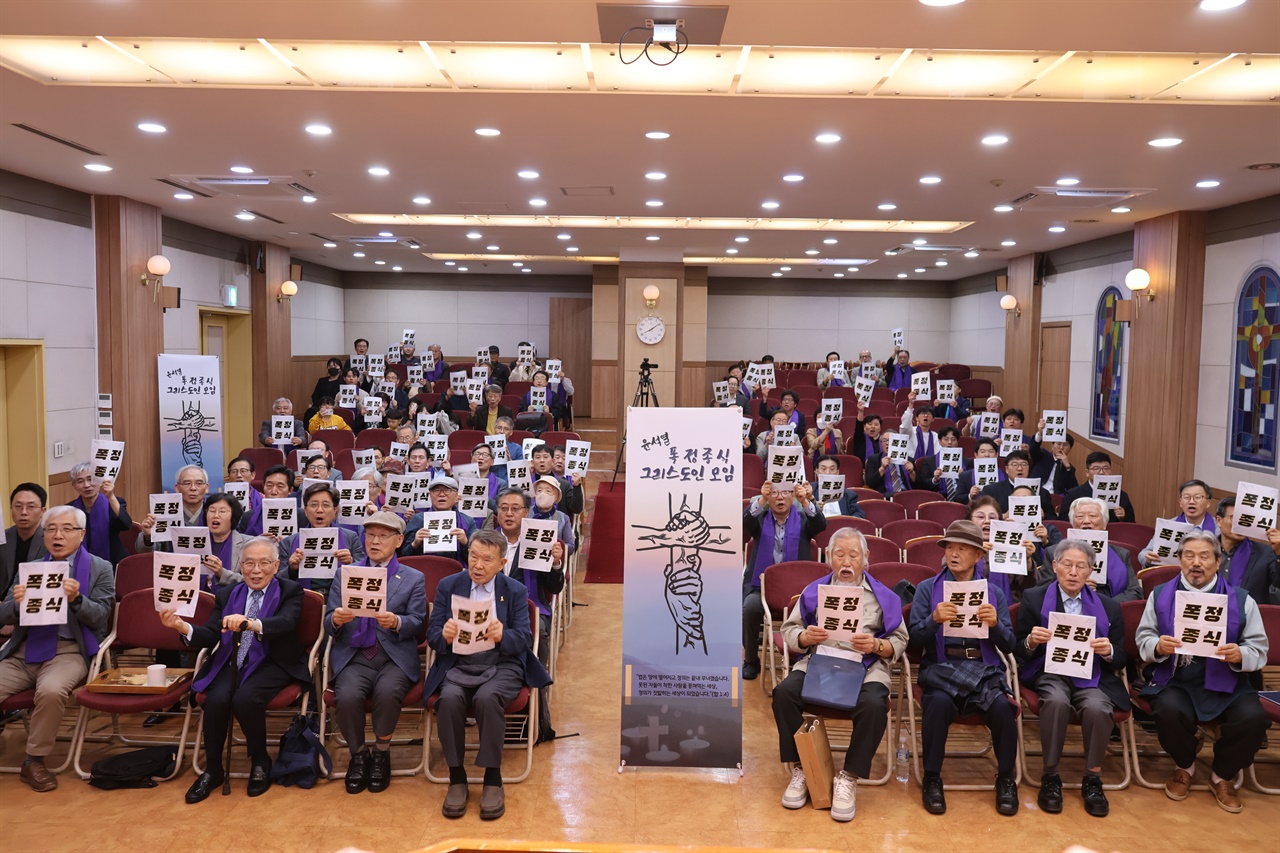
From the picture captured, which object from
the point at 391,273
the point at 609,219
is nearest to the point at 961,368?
the point at 609,219

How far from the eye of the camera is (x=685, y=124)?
6473mm

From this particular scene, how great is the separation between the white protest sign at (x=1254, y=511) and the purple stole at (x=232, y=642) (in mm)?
5463

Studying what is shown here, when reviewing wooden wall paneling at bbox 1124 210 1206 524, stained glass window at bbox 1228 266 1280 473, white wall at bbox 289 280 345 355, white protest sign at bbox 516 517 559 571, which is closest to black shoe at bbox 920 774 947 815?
white protest sign at bbox 516 517 559 571

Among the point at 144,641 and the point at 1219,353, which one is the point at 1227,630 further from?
the point at 1219,353

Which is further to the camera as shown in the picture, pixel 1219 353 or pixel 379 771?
pixel 1219 353

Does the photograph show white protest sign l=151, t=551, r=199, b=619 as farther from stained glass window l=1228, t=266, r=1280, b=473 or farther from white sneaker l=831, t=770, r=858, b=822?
stained glass window l=1228, t=266, r=1280, b=473

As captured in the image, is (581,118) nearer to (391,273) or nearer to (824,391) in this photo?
(824,391)

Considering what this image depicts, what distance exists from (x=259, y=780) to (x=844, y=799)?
2.82 meters

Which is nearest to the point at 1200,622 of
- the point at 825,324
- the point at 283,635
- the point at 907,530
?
the point at 907,530

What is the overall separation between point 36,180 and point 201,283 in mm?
3512

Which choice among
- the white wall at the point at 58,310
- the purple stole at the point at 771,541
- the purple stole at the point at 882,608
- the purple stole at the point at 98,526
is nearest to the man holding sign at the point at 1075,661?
the purple stole at the point at 882,608

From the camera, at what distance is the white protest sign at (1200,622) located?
14.4ft

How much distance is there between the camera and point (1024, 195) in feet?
29.7

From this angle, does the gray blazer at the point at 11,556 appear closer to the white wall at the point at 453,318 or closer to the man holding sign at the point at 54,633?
the man holding sign at the point at 54,633
